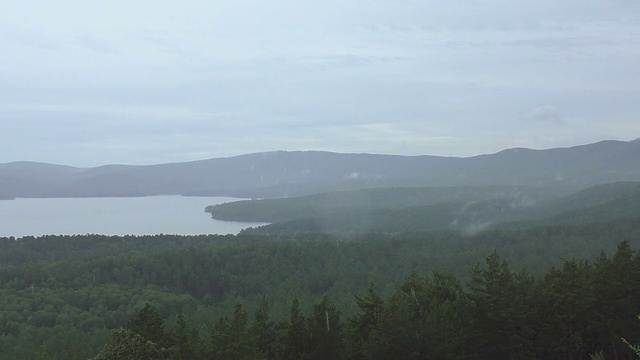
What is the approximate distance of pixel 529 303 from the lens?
28031 millimetres

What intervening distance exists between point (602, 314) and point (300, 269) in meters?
59.4

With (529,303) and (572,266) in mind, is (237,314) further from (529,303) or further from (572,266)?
(572,266)

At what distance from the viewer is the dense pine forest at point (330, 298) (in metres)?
24.7

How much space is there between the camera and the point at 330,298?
63062 mm

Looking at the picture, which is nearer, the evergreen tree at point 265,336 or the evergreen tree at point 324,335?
the evergreen tree at point 324,335

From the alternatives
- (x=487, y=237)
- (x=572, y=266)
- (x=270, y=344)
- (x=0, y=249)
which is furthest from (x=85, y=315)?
(x=487, y=237)

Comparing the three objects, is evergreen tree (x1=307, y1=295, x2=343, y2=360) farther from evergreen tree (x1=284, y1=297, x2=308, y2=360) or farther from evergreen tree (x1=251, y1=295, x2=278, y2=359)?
evergreen tree (x1=251, y1=295, x2=278, y2=359)

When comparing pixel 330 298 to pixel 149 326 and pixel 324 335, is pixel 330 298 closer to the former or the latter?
pixel 324 335

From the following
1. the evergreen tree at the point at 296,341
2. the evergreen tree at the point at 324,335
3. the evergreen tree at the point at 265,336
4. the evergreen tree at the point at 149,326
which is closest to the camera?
the evergreen tree at the point at 149,326

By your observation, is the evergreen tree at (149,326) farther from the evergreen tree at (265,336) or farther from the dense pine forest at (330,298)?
the evergreen tree at (265,336)

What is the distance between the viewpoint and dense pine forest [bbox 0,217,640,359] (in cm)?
2470

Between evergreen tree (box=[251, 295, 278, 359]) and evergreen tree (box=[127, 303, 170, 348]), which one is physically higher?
evergreen tree (box=[127, 303, 170, 348])

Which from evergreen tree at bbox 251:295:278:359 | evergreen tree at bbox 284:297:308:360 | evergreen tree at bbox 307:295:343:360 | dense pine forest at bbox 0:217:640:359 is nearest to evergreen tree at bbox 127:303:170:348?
dense pine forest at bbox 0:217:640:359

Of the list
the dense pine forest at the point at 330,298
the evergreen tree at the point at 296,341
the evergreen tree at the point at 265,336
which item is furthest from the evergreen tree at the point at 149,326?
the evergreen tree at the point at 296,341
